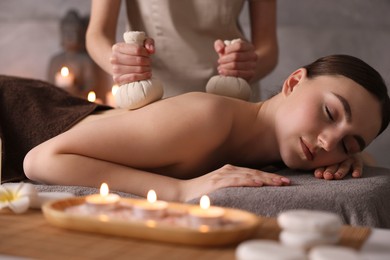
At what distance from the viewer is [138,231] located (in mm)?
978

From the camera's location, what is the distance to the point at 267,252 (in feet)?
2.74

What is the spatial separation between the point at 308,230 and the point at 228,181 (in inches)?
21.0

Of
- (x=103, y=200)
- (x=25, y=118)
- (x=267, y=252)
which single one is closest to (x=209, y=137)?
(x=103, y=200)

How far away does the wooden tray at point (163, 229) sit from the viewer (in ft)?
3.11

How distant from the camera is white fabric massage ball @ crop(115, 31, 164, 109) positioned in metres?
1.72

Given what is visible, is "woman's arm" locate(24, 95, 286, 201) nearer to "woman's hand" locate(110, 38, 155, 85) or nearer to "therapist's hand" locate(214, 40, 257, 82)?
"woman's hand" locate(110, 38, 155, 85)

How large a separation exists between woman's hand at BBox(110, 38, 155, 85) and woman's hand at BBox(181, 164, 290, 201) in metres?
0.39

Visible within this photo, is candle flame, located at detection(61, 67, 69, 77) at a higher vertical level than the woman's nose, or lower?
higher

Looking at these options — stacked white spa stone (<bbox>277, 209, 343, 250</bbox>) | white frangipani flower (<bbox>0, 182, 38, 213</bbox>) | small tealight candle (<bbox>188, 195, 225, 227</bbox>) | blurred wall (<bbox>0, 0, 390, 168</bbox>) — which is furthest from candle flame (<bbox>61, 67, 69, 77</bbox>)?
stacked white spa stone (<bbox>277, 209, 343, 250</bbox>)

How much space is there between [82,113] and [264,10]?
0.89 metres

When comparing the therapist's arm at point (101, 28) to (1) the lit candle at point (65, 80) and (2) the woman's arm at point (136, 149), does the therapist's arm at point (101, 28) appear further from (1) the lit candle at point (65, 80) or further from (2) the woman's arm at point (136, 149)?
(1) the lit candle at point (65, 80)

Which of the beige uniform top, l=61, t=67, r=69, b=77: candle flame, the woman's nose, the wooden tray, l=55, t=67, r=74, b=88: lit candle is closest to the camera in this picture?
the wooden tray

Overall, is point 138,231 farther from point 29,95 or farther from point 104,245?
point 29,95

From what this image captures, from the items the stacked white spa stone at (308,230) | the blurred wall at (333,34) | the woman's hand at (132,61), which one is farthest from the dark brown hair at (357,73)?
the blurred wall at (333,34)
